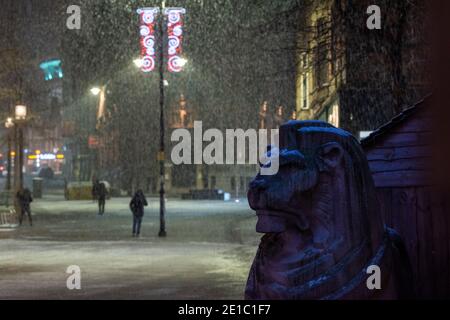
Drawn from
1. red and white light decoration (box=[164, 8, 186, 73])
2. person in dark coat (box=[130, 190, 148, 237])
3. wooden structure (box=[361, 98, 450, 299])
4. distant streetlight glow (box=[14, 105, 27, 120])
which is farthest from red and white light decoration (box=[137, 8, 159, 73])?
wooden structure (box=[361, 98, 450, 299])

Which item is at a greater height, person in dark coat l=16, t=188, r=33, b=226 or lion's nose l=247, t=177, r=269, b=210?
lion's nose l=247, t=177, r=269, b=210

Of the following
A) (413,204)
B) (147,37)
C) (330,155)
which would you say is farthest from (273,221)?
(147,37)

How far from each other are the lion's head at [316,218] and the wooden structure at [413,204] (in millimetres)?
1120

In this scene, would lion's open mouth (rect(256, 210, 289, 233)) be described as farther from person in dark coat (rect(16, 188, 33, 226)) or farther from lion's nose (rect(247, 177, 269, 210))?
person in dark coat (rect(16, 188, 33, 226))

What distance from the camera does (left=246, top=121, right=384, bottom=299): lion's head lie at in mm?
3881

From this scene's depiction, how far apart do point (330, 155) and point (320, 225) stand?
0.43 meters

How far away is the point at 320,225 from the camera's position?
3.94 metres

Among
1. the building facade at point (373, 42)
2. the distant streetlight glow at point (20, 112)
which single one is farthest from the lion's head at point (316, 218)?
the distant streetlight glow at point (20, 112)

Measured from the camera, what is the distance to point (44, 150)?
145 meters

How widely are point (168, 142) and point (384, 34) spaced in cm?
5387

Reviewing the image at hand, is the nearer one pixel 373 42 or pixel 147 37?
pixel 373 42

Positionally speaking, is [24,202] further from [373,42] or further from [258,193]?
[258,193]

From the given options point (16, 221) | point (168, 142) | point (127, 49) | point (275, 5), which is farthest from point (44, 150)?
point (275, 5)

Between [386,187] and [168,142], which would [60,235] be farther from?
[168,142]
